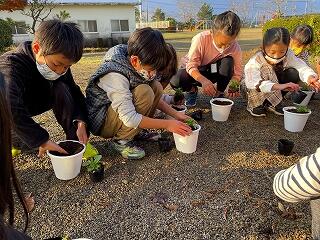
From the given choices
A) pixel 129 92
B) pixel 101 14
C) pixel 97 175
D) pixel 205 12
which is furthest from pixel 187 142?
pixel 205 12

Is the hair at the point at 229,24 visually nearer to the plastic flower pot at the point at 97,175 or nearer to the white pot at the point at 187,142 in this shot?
the white pot at the point at 187,142

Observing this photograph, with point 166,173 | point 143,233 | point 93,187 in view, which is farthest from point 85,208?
point 166,173

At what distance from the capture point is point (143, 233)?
1566 mm

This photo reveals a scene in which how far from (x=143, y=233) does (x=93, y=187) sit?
1.73 ft

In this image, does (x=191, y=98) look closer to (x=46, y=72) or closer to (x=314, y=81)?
(x=314, y=81)

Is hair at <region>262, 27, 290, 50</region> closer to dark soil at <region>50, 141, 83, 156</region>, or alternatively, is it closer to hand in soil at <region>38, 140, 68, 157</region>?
dark soil at <region>50, 141, 83, 156</region>

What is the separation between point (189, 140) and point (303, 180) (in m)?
1.14

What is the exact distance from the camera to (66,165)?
1.90 metres

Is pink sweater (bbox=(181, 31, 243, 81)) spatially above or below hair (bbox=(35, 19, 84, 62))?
below

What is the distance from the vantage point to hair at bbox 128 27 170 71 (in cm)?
191

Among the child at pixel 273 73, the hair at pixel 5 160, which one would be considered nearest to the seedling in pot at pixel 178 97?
the child at pixel 273 73

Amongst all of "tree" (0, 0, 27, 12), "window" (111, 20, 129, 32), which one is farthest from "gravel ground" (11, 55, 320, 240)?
"window" (111, 20, 129, 32)

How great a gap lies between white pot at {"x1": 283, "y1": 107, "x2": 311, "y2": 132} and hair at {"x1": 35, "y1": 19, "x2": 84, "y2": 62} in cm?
184

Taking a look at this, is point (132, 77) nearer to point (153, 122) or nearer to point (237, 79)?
point (153, 122)
